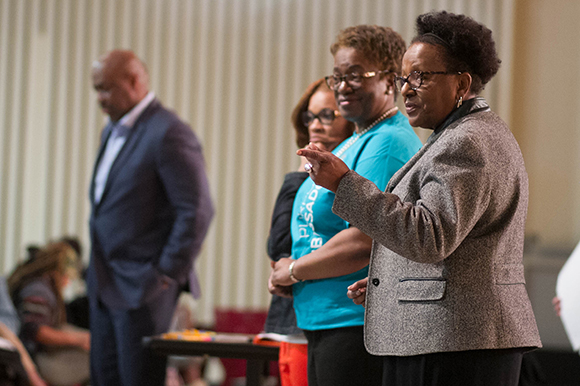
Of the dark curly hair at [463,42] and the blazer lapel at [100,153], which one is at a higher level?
the dark curly hair at [463,42]

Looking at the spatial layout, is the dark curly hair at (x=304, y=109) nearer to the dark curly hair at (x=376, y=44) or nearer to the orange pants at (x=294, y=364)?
the dark curly hair at (x=376, y=44)

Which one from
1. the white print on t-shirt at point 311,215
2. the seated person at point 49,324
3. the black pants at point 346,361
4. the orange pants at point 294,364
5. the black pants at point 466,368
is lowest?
the seated person at point 49,324

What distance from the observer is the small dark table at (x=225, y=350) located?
2254 mm

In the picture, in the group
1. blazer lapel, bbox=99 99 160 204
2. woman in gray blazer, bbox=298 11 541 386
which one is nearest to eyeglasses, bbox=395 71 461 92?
woman in gray blazer, bbox=298 11 541 386

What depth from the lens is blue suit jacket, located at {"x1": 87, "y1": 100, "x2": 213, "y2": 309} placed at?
2633mm

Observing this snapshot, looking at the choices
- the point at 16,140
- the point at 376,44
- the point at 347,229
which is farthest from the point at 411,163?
the point at 16,140

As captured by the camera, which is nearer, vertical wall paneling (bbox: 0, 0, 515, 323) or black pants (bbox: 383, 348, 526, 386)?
black pants (bbox: 383, 348, 526, 386)

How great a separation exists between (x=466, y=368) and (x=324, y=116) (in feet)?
3.32

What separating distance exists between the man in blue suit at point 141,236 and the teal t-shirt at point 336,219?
113 centimetres

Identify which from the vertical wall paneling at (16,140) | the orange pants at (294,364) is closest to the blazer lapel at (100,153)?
the orange pants at (294,364)

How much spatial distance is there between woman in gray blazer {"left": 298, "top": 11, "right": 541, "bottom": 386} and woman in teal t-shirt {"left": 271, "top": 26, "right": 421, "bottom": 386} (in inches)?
9.2

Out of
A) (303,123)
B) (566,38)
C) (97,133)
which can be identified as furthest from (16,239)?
(566,38)

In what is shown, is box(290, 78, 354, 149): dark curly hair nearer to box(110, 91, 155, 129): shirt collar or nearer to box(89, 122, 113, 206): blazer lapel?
box(110, 91, 155, 129): shirt collar

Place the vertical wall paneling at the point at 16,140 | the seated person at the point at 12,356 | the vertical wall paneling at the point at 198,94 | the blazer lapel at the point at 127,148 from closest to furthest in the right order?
the blazer lapel at the point at 127,148 → the seated person at the point at 12,356 → the vertical wall paneling at the point at 198,94 → the vertical wall paneling at the point at 16,140
